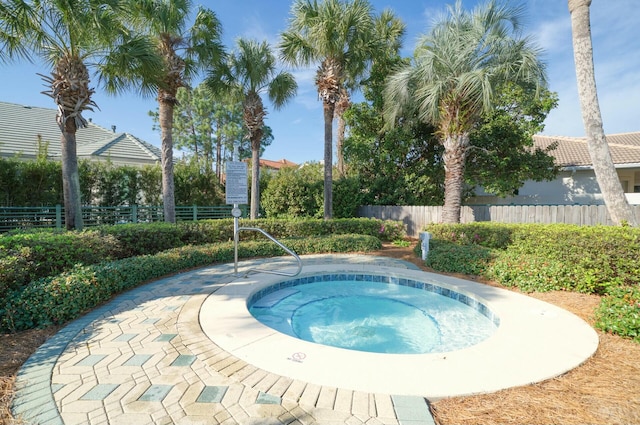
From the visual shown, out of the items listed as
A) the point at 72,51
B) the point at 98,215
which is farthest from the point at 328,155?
the point at 98,215

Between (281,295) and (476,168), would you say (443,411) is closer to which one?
(281,295)

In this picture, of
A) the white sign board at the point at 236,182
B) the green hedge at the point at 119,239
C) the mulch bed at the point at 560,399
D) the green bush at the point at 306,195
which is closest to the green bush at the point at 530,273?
the mulch bed at the point at 560,399

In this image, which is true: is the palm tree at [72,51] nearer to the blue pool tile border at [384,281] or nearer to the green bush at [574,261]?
the blue pool tile border at [384,281]

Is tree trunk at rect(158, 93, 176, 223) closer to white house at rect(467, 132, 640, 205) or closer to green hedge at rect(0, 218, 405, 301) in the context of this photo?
green hedge at rect(0, 218, 405, 301)

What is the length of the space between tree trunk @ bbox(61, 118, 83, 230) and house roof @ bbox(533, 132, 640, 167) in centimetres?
1917

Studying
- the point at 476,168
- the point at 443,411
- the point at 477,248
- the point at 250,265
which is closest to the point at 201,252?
the point at 250,265

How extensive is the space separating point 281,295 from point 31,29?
812 cm

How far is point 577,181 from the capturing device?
580 inches

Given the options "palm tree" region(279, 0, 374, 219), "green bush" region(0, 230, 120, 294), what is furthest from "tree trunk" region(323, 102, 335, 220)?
"green bush" region(0, 230, 120, 294)

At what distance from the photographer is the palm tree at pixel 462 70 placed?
9039 millimetres

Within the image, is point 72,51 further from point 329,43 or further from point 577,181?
point 577,181

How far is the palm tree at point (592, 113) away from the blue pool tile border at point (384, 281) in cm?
468

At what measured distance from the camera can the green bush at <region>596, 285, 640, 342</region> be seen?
355 centimetres

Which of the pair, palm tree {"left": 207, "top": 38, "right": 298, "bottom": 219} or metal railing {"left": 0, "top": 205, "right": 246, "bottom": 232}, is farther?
palm tree {"left": 207, "top": 38, "right": 298, "bottom": 219}
